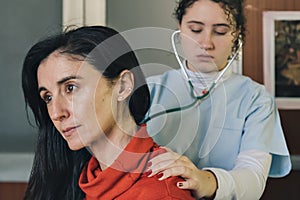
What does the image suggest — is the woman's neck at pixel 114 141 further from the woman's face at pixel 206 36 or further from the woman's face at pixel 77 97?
the woman's face at pixel 206 36

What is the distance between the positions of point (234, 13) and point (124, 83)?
311mm

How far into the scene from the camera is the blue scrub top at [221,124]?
0.90 meters

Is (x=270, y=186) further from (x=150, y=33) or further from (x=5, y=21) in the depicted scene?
(x=5, y=21)

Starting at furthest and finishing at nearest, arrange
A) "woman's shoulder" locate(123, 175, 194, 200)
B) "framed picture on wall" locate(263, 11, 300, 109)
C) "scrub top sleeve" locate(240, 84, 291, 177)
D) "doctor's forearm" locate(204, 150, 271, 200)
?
1. "framed picture on wall" locate(263, 11, 300, 109)
2. "scrub top sleeve" locate(240, 84, 291, 177)
3. "doctor's forearm" locate(204, 150, 271, 200)
4. "woman's shoulder" locate(123, 175, 194, 200)

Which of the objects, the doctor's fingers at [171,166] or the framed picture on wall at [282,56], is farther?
the framed picture on wall at [282,56]

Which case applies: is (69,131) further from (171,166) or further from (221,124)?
(221,124)

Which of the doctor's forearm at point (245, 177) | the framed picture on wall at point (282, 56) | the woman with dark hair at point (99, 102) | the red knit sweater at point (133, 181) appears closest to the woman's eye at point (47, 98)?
the woman with dark hair at point (99, 102)

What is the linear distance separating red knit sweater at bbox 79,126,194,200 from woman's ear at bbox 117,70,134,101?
0.05m

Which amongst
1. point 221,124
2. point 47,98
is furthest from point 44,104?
point 221,124

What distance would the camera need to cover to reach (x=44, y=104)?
2.60 feet

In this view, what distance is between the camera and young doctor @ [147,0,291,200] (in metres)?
0.89

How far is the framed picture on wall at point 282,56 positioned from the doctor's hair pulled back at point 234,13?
0.17ft

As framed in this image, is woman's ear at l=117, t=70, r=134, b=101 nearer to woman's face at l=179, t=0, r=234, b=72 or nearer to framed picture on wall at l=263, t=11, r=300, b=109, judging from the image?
woman's face at l=179, t=0, r=234, b=72

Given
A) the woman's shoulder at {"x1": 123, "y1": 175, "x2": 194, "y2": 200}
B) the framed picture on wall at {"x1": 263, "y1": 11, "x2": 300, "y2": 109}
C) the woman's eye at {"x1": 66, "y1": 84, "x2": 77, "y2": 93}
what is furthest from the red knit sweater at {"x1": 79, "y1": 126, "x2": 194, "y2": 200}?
the framed picture on wall at {"x1": 263, "y1": 11, "x2": 300, "y2": 109}
